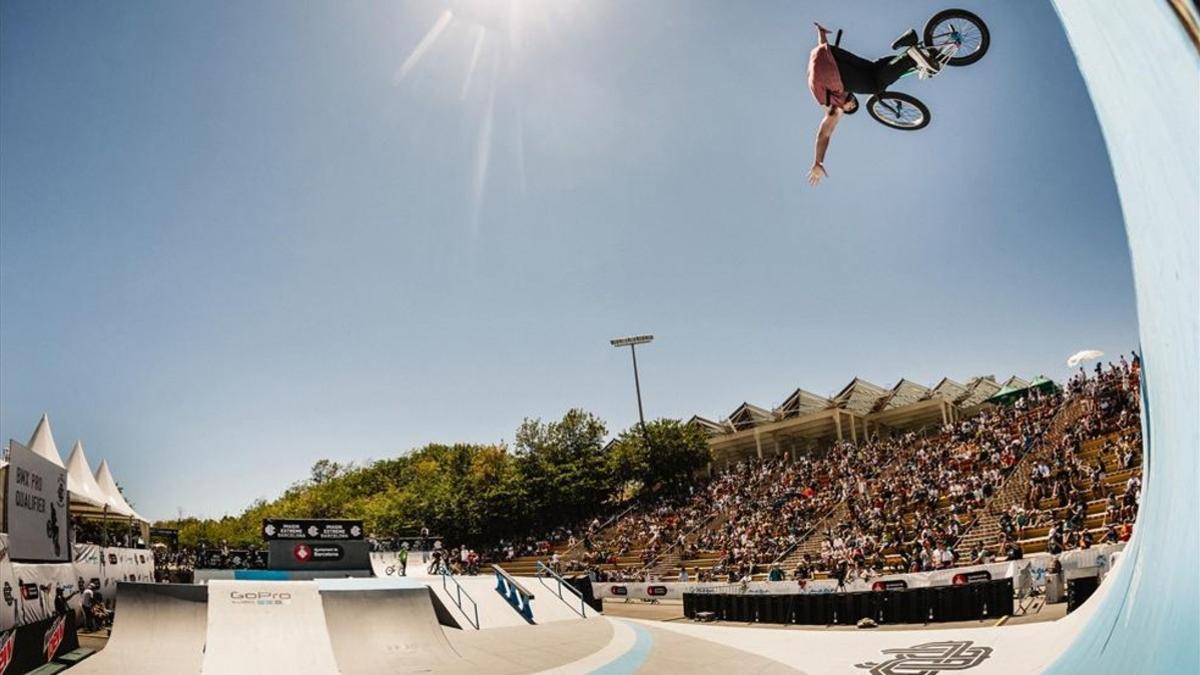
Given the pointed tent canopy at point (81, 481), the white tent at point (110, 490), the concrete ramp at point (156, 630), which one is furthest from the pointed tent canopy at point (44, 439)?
the concrete ramp at point (156, 630)

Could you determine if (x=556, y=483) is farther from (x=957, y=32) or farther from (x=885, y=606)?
(x=957, y=32)

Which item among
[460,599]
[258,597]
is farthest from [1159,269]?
[460,599]

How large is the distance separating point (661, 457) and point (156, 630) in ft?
122

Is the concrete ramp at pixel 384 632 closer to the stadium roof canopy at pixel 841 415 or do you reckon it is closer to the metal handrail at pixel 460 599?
the metal handrail at pixel 460 599

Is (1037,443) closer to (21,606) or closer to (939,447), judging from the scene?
(939,447)

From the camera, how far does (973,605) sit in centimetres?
1321

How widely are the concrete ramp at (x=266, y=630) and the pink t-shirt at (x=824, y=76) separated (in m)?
12.3

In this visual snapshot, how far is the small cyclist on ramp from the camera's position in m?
6.20

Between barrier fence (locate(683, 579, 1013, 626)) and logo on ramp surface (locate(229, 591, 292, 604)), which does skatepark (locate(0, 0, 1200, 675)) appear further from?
barrier fence (locate(683, 579, 1013, 626))

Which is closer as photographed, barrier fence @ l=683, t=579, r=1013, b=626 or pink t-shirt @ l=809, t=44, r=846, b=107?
pink t-shirt @ l=809, t=44, r=846, b=107

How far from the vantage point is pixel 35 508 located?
14281 millimetres

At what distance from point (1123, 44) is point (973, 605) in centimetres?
1274

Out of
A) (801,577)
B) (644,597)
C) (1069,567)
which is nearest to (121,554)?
(644,597)

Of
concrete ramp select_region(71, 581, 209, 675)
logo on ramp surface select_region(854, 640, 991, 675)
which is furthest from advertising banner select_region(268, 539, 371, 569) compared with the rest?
logo on ramp surface select_region(854, 640, 991, 675)
